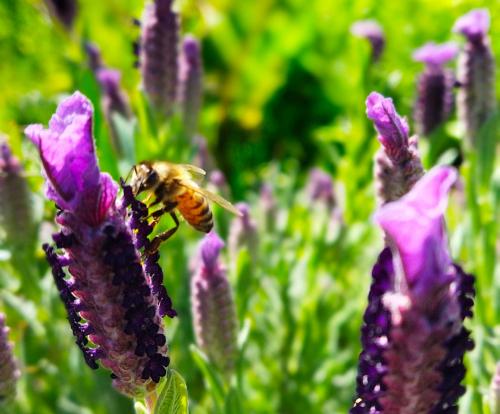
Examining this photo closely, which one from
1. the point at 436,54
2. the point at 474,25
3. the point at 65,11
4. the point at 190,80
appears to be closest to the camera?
the point at 474,25

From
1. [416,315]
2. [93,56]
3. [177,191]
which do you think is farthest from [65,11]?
[416,315]

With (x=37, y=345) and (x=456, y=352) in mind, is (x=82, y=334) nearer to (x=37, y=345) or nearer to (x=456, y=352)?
(x=456, y=352)

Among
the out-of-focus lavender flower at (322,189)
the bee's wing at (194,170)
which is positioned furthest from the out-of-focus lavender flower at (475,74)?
the out-of-focus lavender flower at (322,189)

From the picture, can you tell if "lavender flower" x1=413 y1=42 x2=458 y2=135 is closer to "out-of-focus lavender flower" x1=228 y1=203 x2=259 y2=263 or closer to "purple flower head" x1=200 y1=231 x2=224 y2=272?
→ "out-of-focus lavender flower" x1=228 y1=203 x2=259 y2=263

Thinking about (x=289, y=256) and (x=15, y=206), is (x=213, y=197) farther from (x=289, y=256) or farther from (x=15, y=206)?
(x=289, y=256)

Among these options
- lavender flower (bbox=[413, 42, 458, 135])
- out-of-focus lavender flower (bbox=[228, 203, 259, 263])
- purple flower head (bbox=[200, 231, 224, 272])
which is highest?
lavender flower (bbox=[413, 42, 458, 135])

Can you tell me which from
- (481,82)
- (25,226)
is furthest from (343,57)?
(25,226)

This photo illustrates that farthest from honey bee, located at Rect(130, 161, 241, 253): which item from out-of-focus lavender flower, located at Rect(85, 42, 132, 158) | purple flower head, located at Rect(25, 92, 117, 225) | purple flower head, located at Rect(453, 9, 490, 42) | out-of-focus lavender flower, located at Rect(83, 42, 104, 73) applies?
out-of-focus lavender flower, located at Rect(83, 42, 104, 73)

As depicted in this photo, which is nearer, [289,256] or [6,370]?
[6,370]
